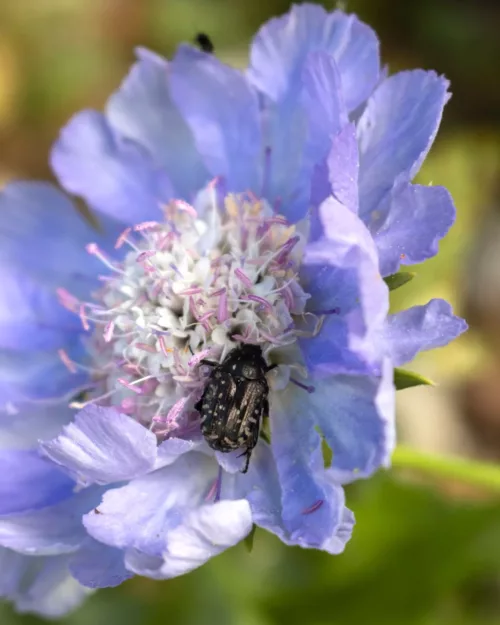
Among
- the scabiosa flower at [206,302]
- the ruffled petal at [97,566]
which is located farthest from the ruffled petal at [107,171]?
the ruffled petal at [97,566]

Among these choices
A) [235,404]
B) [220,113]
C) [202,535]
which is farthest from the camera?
[220,113]

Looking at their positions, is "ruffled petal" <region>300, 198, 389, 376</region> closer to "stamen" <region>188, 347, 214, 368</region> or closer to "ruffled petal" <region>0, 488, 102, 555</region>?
"stamen" <region>188, 347, 214, 368</region>

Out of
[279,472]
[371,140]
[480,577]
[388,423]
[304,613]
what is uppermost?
[371,140]

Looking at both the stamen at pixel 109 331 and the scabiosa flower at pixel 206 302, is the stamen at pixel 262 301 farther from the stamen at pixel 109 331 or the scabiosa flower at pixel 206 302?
the stamen at pixel 109 331

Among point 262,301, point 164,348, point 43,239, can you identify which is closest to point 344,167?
point 262,301

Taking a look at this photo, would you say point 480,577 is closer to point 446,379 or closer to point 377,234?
point 446,379

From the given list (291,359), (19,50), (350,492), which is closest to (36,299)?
(291,359)

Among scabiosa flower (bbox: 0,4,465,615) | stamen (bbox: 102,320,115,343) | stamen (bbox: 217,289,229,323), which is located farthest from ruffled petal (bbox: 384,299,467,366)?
stamen (bbox: 102,320,115,343)

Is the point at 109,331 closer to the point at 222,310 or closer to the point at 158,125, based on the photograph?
the point at 222,310
